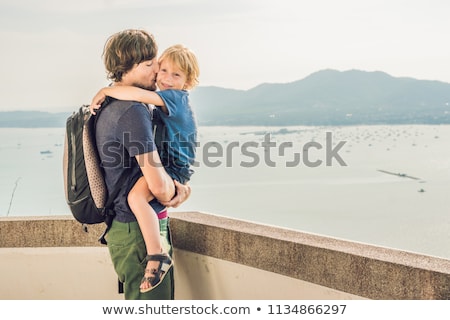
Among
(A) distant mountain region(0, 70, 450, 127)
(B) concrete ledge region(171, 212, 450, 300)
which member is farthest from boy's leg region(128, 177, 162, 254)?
(A) distant mountain region(0, 70, 450, 127)

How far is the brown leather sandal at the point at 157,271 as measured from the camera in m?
2.19

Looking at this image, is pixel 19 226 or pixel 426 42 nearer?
pixel 19 226

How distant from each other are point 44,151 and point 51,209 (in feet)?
11.6

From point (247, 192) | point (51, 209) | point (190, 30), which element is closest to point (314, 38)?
point (247, 192)

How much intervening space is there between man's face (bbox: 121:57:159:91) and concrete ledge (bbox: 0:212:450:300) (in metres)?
0.81

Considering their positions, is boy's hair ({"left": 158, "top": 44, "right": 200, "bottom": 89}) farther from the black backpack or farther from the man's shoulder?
the black backpack

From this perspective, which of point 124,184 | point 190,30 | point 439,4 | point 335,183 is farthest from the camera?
point 335,183

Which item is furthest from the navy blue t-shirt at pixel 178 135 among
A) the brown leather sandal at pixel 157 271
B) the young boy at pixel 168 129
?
the brown leather sandal at pixel 157 271

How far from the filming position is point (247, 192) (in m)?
10.1

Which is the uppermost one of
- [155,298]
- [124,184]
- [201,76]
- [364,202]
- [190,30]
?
[190,30]

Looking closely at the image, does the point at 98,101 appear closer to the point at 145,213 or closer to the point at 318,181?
the point at 145,213

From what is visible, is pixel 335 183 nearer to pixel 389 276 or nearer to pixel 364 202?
pixel 364 202

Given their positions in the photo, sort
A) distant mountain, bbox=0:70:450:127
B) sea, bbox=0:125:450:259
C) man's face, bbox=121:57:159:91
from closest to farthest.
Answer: man's face, bbox=121:57:159:91 → sea, bbox=0:125:450:259 → distant mountain, bbox=0:70:450:127

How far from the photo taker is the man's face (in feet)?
7.00
